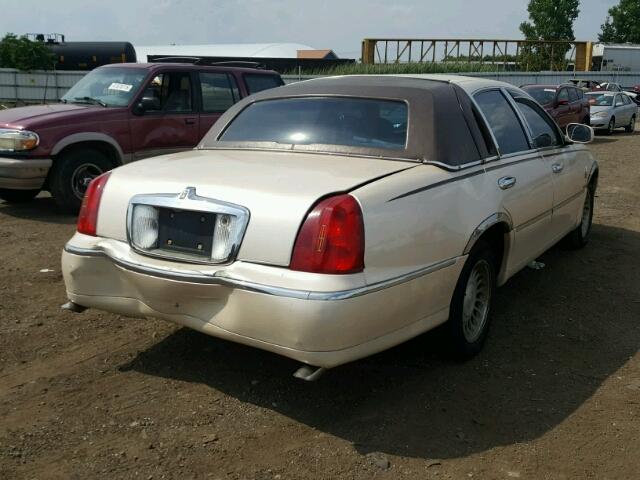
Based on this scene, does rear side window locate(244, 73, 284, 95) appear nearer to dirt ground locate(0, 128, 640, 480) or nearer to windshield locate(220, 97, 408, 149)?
windshield locate(220, 97, 408, 149)

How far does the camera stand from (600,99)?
2270 cm

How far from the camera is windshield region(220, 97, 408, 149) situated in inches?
162

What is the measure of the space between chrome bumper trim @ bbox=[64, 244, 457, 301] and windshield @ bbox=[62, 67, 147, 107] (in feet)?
16.9

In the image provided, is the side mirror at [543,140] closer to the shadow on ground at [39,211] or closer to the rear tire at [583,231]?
the rear tire at [583,231]

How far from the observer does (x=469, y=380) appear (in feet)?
12.9

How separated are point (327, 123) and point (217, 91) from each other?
5204mm

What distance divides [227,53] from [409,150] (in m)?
55.9

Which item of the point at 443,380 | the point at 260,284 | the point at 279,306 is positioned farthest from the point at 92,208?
the point at 443,380

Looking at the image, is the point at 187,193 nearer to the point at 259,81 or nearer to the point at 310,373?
the point at 310,373

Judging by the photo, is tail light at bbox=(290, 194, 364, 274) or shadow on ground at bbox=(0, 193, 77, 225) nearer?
tail light at bbox=(290, 194, 364, 274)

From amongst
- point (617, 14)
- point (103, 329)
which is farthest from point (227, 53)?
point (103, 329)

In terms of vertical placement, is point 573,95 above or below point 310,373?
above

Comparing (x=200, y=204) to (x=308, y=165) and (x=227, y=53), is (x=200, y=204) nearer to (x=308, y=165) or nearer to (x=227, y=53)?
(x=308, y=165)

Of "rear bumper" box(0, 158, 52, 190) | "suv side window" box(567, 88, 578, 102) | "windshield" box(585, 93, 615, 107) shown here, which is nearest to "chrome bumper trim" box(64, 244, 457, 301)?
"rear bumper" box(0, 158, 52, 190)
